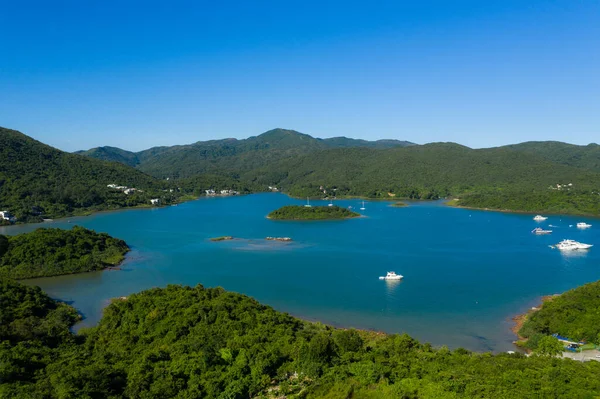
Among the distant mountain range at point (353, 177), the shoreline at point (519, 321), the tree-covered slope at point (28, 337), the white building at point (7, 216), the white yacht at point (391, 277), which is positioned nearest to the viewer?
the tree-covered slope at point (28, 337)

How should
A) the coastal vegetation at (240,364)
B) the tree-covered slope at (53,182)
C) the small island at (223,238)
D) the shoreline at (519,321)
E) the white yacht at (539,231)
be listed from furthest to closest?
the tree-covered slope at (53,182), the white yacht at (539,231), the small island at (223,238), the shoreline at (519,321), the coastal vegetation at (240,364)

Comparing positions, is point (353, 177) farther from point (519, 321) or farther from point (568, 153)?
point (519, 321)

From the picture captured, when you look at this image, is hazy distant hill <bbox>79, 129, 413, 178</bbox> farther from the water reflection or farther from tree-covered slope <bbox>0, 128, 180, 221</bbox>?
the water reflection

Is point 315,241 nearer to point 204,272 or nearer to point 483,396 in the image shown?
point 204,272

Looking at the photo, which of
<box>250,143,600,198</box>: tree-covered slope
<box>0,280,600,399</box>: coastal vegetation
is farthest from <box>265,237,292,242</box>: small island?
<box>250,143,600,198</box>: tree-covered slope

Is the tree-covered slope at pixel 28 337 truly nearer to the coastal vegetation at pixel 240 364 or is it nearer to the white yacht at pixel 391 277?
the coastal vegetation at pixel 240 364

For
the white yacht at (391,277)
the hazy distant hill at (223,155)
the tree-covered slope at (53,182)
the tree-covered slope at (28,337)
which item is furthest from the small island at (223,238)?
the hazy distant hill at (223,155)

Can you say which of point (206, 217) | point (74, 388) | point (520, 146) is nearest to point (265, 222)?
point (206, 217)
